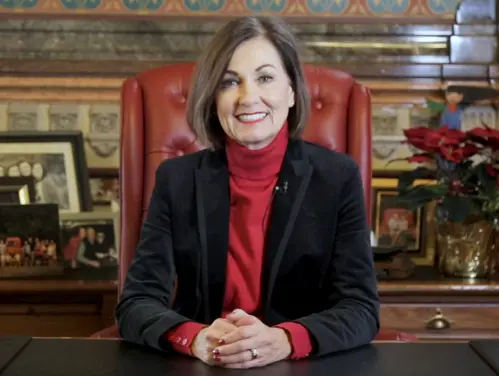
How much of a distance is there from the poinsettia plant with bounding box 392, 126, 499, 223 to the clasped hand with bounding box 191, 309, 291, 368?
2.88ft

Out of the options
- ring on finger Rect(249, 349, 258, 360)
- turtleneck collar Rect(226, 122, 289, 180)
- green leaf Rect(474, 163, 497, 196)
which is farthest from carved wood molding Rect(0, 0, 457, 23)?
ring on finger Rect(249, 349, 258, 360)

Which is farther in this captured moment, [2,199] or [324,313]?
[2,199]

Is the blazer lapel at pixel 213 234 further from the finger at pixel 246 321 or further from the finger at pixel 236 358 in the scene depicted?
the finger at pixel 236 358

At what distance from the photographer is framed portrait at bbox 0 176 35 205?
2070mm

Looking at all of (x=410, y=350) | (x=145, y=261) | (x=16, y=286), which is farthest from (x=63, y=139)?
(x=410, y=350)

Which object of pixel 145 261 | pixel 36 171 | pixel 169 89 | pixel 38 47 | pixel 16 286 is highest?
pixel 38 47

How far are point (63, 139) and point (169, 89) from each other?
1.80 ft

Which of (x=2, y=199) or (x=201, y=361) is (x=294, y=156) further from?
(x=2, y=199)

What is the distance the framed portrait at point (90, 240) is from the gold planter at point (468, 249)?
914 mm

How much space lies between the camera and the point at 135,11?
7.49 ft

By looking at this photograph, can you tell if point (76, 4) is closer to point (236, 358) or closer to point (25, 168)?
point (25, 168)

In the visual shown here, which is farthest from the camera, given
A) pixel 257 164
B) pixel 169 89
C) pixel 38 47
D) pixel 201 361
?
pixel 38 47

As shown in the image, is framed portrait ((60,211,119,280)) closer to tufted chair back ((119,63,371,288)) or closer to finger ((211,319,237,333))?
tufted chair back ((119,63,371,288))

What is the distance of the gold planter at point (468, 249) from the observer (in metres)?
1.87
